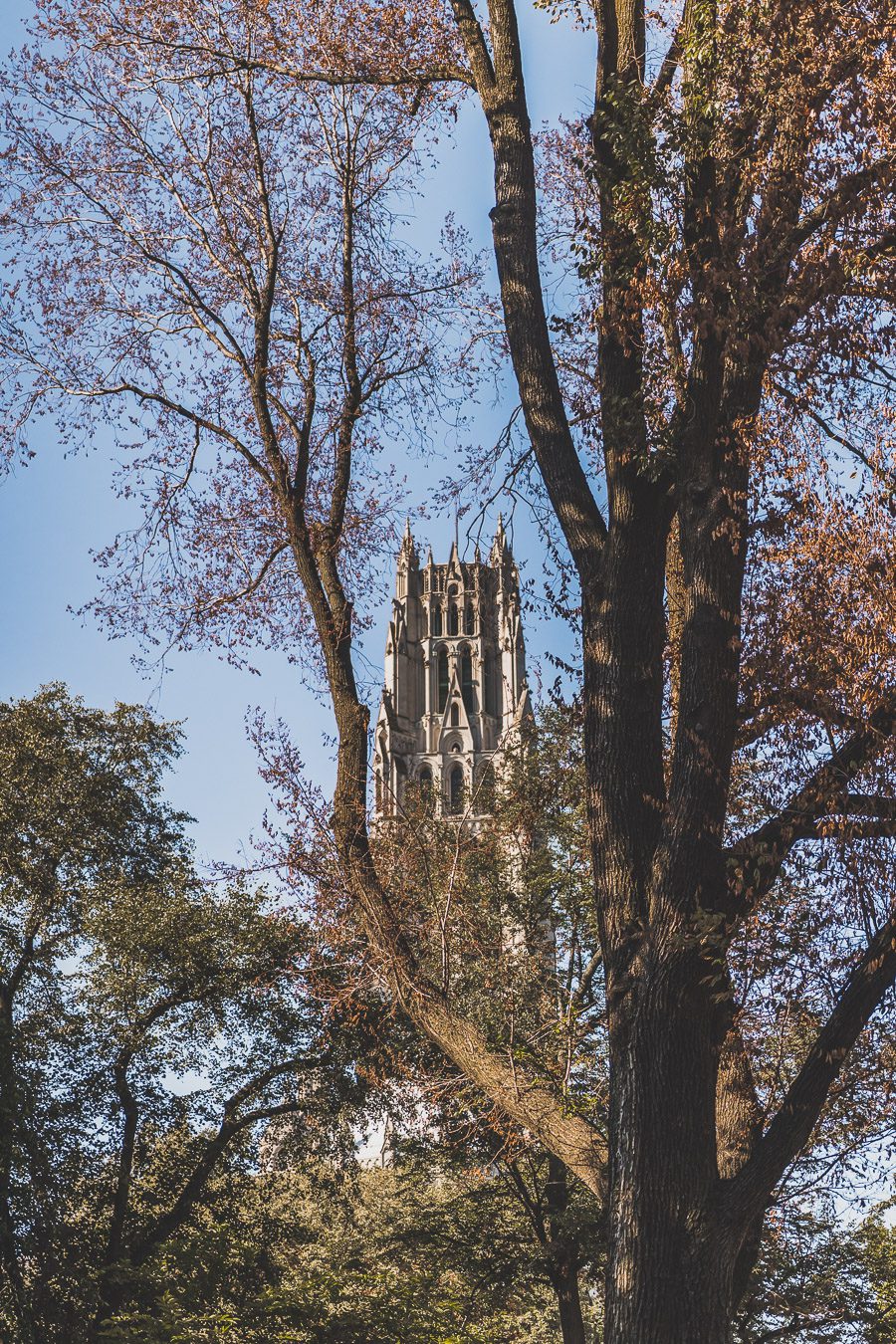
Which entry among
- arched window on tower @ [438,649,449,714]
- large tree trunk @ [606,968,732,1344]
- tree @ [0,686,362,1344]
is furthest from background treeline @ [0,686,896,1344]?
arched window on tower @ [438,649,449,714]

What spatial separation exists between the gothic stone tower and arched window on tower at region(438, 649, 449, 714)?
0.06 meters

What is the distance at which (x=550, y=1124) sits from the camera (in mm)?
6082

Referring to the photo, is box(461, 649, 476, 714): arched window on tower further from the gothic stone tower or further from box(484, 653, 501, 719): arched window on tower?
box(484, 653, 501, 719): arched window on tower

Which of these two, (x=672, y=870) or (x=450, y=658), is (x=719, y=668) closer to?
(x=672, y=870)

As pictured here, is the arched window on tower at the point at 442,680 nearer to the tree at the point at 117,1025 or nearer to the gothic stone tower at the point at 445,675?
the gothic stone tower at the point at 445,675

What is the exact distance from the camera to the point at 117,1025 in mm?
16938

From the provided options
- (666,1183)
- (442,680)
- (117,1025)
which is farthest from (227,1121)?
(442,680)

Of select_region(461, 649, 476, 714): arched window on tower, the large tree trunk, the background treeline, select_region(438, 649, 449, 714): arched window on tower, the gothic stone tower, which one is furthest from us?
select_region(461, 649, 476, 714): arched window on tower

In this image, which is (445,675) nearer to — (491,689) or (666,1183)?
(491,689)

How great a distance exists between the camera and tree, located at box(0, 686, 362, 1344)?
52.4 ft

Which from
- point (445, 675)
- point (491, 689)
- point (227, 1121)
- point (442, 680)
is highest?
point (445, 675)

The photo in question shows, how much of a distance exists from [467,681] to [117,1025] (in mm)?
59206

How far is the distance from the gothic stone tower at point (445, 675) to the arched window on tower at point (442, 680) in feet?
0.19

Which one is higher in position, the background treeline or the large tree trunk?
the background treeline
